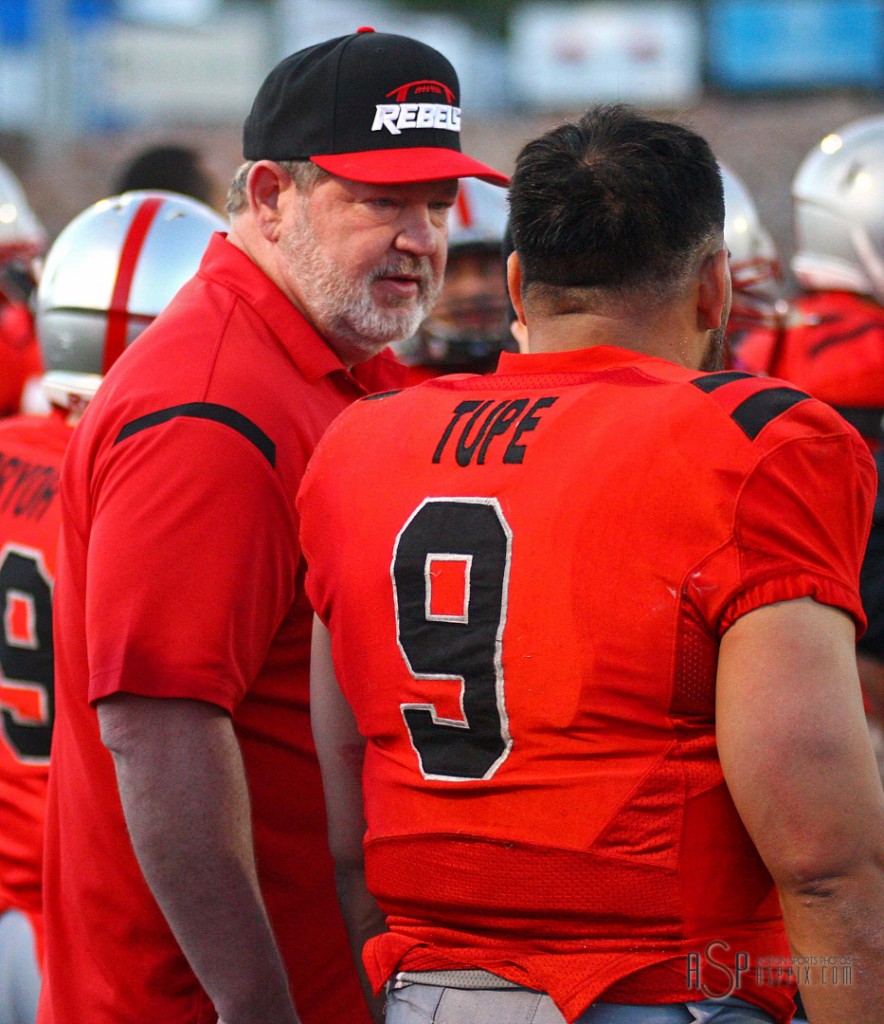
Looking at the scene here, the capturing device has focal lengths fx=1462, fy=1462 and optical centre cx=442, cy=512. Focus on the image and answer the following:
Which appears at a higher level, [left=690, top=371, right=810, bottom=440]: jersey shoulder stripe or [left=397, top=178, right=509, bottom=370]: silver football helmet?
[left=690, top=371, right=810, bottom=440]: jersey shoulder stripe

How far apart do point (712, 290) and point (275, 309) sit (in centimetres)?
83

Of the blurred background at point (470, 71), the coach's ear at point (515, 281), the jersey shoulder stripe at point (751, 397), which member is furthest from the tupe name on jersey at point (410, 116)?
the blurred background at point (470, 71)

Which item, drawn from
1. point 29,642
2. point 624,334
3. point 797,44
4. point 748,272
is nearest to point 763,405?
point 624,334

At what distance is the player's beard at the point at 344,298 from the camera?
99.2 inches

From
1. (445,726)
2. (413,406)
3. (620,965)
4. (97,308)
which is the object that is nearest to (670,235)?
(413,406)

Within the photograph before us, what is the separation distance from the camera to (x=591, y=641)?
1.71 metres

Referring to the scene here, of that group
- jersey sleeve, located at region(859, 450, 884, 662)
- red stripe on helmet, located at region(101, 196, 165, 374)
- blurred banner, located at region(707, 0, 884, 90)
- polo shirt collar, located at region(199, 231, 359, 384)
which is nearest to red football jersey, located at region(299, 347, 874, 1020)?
polo shirt collar, located at region(199, 231, 359, 384)

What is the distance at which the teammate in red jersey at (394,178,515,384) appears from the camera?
4.64 metres

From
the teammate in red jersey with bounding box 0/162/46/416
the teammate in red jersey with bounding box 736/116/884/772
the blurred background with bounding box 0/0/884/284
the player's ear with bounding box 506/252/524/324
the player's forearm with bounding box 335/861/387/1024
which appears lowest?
the blurred background with bounding box 0/0/884/284

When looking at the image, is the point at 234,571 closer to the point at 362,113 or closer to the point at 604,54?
the point at 362,113

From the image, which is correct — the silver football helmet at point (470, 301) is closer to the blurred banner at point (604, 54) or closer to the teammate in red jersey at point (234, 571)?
the teammate in red jersey at point (234, 571)

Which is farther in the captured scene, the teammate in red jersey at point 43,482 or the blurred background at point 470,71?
the blurred background at point 470,71

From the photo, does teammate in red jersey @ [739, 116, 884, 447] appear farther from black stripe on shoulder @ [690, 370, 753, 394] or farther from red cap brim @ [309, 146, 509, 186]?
black stripe on shoulder @ [690, 370, 753, 394]

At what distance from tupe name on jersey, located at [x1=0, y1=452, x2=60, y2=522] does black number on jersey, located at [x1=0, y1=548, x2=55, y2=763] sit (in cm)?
9
